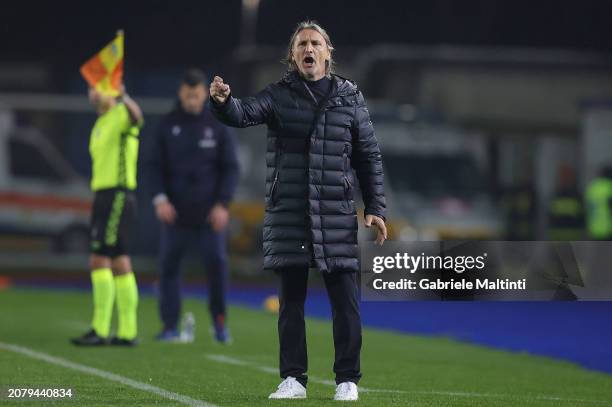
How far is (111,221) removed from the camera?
1305 centimetres

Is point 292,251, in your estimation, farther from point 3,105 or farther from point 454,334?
point 3,105

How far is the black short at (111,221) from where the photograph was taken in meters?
13.0

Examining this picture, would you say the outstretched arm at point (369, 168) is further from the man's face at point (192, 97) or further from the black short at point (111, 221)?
the man's face at point (192, 97)

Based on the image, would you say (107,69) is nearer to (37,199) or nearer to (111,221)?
(111,221)

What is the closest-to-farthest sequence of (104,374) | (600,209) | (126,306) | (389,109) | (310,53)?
1. (310,53)
2. (104,374)
3. (126,306)
4. (600,209)
5. (389,109)

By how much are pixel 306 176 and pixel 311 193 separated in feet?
0.30

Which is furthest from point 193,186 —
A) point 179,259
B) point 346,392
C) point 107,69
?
point 346,392

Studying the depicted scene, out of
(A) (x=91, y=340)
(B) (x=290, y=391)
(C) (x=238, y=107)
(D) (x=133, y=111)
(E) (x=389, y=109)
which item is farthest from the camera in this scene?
(E) (x=389, y=109)

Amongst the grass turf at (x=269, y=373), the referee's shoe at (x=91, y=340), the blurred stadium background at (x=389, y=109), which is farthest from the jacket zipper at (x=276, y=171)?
the blurred stadium background at (x=389, y=109)

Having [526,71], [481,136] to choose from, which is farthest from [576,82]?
[481,136]

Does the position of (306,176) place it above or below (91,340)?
above

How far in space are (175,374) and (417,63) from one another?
27.7 m

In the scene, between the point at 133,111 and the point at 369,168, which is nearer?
the point at 369,168

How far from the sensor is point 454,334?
53.1 feet
